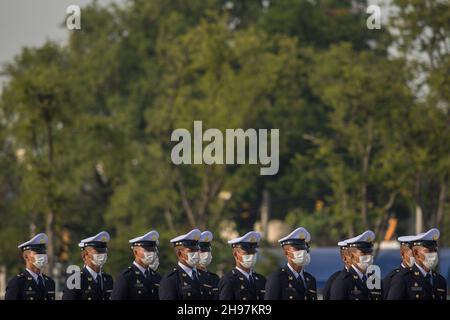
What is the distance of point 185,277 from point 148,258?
0.66m

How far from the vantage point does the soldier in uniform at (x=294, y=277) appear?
2058 cm

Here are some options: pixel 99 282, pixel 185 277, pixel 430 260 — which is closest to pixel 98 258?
pixel 99 282

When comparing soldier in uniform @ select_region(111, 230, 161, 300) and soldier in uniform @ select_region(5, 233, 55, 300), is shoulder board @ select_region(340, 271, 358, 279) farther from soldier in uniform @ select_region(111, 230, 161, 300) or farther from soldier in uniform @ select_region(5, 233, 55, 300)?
soldier in uniform @ select_region(5, 233, 55, 300)

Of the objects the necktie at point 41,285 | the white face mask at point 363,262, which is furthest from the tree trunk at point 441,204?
the necktie at point 41,285

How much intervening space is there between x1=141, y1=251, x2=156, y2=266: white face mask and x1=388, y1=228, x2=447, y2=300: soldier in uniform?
11.2 feet

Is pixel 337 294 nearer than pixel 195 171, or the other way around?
pixel 337 294

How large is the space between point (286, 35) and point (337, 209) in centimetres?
1475

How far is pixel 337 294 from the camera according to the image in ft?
68.2

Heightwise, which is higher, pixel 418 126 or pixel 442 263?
pixel 418 126

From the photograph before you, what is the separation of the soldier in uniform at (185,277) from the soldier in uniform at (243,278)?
1.24ft

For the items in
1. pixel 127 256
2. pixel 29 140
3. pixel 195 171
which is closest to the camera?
pixel 29 140
